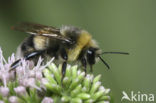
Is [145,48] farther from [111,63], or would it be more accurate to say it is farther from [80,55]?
[80,55]

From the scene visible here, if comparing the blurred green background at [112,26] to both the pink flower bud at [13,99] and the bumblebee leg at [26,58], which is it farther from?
the pink flower bud at [13,99]

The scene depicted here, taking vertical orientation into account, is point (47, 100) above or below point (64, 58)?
below

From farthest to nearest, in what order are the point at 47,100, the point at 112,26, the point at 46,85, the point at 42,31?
the point at 112,26 → the point at 42,31 → the point at 46,85 → the point at 47,100

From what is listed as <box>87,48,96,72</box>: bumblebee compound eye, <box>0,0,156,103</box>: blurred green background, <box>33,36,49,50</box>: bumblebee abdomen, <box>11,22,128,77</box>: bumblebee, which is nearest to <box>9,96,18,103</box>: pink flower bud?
<box>11,22,128,77</box>: bumblebee

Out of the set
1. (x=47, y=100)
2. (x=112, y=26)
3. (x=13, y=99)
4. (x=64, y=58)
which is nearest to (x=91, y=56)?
(x=64, y=58)

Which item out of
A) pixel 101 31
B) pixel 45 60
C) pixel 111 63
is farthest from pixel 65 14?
pixel 45 60

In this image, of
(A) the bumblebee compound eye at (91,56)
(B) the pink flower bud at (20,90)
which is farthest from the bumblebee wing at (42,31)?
(B) the pink flower bud at (20,90)

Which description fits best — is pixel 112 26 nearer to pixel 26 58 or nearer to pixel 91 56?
pixel 91 56
